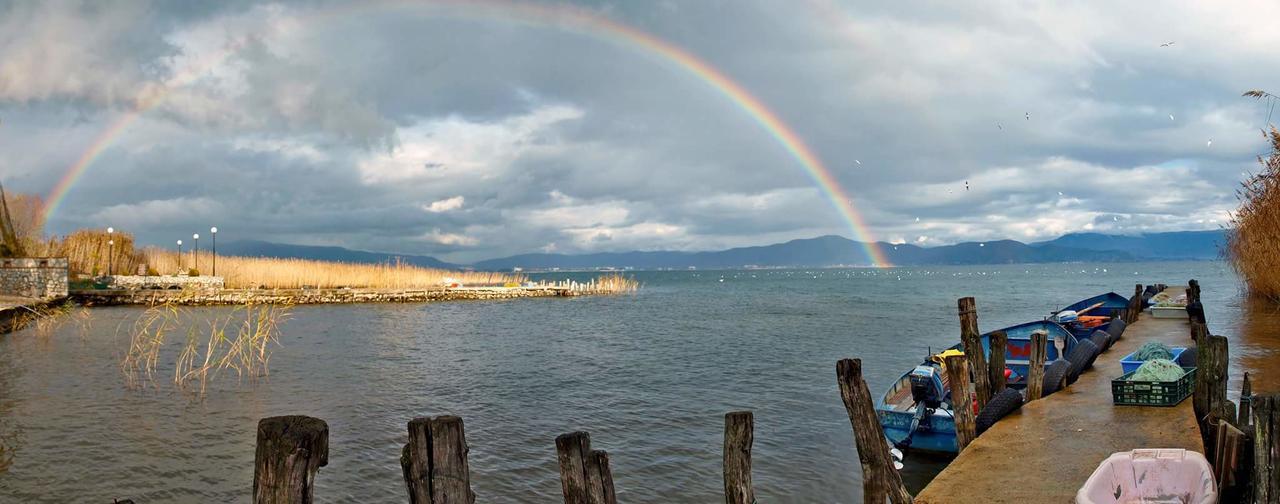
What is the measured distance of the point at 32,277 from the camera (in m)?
40.1

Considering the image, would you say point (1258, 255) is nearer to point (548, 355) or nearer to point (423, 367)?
point (548, 355)

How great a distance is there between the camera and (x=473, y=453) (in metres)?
14.6

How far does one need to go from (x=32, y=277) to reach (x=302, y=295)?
20802 mm

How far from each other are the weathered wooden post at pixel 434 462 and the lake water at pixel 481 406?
6.70m

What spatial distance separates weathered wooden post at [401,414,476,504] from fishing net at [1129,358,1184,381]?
37.8 feet

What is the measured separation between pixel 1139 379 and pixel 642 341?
25720 millimetres

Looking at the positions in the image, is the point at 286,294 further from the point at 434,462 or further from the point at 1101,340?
the point at 434,462

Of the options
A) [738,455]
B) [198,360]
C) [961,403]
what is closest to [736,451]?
[738,455]

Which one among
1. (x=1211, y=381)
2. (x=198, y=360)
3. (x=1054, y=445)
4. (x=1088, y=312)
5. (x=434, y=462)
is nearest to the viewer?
(x=434, y=462)

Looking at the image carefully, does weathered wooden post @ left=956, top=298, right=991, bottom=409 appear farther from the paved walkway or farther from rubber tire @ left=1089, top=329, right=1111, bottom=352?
rubber tire @ left=1089, top=329, right=1111, bottom=352

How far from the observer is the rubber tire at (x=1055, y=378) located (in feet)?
47.8

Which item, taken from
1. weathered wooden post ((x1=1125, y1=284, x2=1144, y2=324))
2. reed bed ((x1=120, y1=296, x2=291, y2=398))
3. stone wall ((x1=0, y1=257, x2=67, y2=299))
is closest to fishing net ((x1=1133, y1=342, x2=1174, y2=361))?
weathered wooden post ((x1=1125, y1=284, x2=1144, y2=324))

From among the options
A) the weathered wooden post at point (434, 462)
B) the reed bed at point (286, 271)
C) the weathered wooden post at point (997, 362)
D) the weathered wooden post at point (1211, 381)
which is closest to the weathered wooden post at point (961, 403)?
the weathered wooden post at point (997, 362)

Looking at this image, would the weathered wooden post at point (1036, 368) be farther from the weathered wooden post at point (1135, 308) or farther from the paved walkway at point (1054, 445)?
the weathered wooden post at point (1135, 308)
